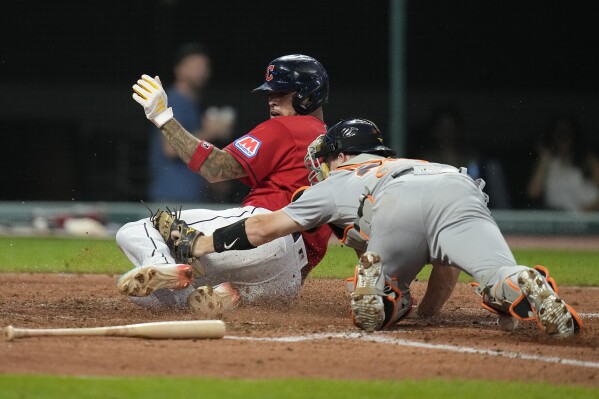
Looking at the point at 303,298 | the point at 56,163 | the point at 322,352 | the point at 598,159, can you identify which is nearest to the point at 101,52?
the point at 56,163

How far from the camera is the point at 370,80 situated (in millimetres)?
16516

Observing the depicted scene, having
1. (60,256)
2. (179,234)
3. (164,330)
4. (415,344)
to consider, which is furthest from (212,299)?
(60,256)

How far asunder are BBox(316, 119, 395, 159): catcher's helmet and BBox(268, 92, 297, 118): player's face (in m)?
0.88

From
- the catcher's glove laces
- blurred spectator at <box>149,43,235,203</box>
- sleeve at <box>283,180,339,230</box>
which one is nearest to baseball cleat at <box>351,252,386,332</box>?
sleeve at <box>283,180,339,230</box>

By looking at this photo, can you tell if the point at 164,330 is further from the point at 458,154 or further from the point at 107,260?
the point at 458,154

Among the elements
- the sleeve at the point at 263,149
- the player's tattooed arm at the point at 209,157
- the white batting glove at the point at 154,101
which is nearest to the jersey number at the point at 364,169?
the sleeve at the point at 263,149

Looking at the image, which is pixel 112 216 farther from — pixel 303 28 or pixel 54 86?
pixel 303 28

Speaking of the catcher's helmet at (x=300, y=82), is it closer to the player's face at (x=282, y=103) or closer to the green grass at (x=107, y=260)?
the player's face at (x=282, y=103)

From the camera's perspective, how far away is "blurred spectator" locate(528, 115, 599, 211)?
1468 centimetres

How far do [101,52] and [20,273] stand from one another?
814 cm

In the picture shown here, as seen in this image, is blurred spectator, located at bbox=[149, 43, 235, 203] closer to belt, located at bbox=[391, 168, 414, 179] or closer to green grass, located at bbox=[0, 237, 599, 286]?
green grass, located at bbox=[0, 237, 599, 286]

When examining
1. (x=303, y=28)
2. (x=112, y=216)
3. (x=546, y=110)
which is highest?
(x=303, y=28)

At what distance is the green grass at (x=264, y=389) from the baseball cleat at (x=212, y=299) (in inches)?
75.9

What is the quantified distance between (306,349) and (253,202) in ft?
5.94
